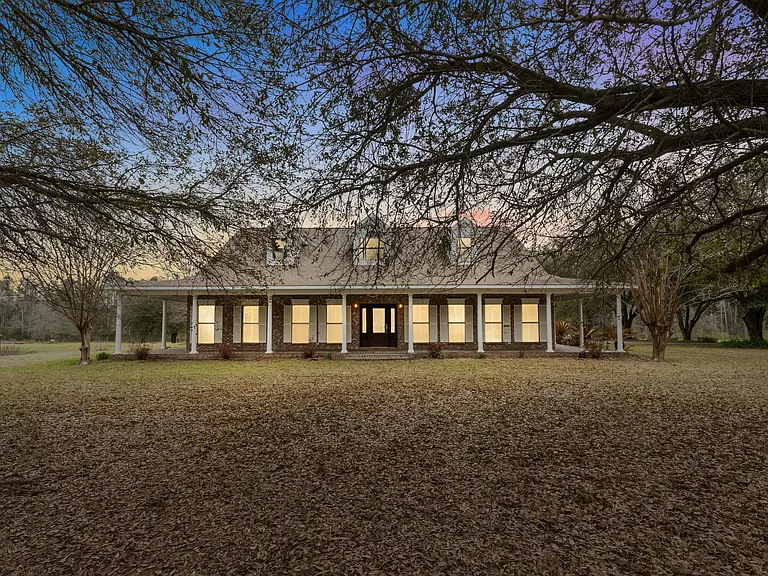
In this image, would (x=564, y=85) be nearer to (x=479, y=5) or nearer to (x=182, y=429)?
(x=479, y=5)

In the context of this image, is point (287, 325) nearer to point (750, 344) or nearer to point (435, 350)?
point (435, 350)

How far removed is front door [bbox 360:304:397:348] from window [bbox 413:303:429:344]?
106 centimetres

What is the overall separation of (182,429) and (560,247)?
536cm

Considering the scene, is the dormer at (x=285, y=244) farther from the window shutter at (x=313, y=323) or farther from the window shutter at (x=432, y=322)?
the window shutter at (x=432, y=322)

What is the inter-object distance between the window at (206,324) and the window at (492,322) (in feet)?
33.3

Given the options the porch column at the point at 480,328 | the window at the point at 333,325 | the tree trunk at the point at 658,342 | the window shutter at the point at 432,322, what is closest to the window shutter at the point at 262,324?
the window at the point at 333,325

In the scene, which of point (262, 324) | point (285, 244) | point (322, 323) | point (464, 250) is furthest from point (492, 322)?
point (285, 244)

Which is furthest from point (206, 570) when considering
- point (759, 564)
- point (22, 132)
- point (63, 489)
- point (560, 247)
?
point (560, 247)

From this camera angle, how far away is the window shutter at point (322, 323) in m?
17.4

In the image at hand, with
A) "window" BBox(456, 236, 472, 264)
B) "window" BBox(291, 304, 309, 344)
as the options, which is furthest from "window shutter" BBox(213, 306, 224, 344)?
"window" BBox(456, 236, 472, 264)

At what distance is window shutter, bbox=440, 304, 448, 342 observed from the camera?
17328mm

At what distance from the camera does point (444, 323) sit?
57.0 ft

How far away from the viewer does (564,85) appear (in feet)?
13.6

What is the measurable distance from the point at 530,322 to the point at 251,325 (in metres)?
10.4
